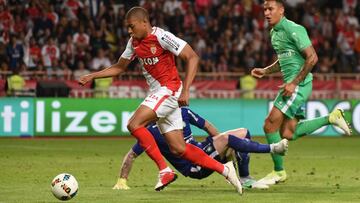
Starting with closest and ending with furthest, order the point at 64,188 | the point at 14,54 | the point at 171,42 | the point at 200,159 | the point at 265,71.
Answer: the point at 64,188
the point at 200,159
the point at 171,42
the point at 265,71
the point at 14,54

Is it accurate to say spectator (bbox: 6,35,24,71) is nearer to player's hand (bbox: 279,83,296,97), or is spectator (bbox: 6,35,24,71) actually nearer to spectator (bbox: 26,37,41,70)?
spectator (bbox: 26,37,41,70)

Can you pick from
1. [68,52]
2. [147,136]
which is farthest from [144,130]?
[68,52]

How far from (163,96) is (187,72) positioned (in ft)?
1.71

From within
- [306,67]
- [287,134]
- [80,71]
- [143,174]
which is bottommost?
[80,71]

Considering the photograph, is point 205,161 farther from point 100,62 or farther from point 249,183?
point 100,62

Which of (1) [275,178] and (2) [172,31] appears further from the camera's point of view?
(2) [172,31]

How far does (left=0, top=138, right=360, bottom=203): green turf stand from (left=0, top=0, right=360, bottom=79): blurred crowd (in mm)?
3887

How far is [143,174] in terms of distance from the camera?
15.7 m

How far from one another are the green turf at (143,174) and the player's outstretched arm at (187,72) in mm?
1131

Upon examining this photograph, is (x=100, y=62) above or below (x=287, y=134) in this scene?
below

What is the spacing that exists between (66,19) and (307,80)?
49.9 feet

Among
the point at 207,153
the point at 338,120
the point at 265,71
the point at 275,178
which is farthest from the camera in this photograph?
the point at 265,71

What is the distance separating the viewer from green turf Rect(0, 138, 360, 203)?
11938 mm

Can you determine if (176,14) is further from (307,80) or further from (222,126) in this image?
(307,80)
